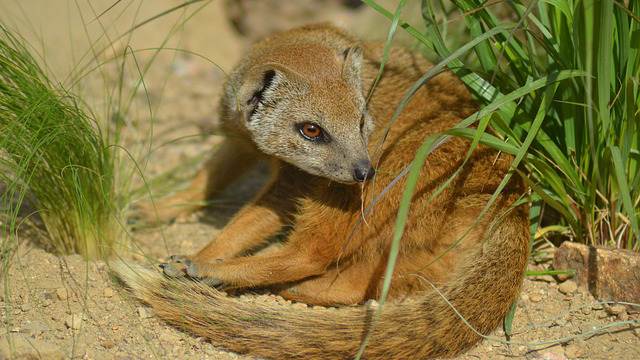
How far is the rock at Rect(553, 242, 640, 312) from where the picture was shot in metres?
2.32

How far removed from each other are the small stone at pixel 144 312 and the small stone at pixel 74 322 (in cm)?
23

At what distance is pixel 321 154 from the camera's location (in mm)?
2592

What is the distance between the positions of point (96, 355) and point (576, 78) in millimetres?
2190

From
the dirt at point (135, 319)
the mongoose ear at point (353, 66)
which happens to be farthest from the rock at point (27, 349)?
the mongoose ear at point (353, 66)

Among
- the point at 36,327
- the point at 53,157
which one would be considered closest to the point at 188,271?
the point at 36,327

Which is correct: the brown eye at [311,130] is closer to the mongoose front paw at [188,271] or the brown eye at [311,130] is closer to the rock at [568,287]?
the mongoose front paw at [188,271]

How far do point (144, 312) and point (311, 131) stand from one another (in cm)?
106

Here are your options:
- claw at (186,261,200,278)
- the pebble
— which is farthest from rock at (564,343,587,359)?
the pebble

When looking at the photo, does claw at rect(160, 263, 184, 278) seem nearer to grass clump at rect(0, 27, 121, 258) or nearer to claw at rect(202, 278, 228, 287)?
claw at rect(202, 278, 228, 287)

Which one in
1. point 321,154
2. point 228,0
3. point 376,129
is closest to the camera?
point 321,154

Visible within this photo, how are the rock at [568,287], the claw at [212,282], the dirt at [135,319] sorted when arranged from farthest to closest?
1. the claw at [212,282]
2. the rock at [568,287]
3. the dirt at [135,319]

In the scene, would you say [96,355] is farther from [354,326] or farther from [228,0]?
[228,0]

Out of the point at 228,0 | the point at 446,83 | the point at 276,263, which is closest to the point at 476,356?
the point at 276,263

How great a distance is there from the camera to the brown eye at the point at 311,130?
263cm
